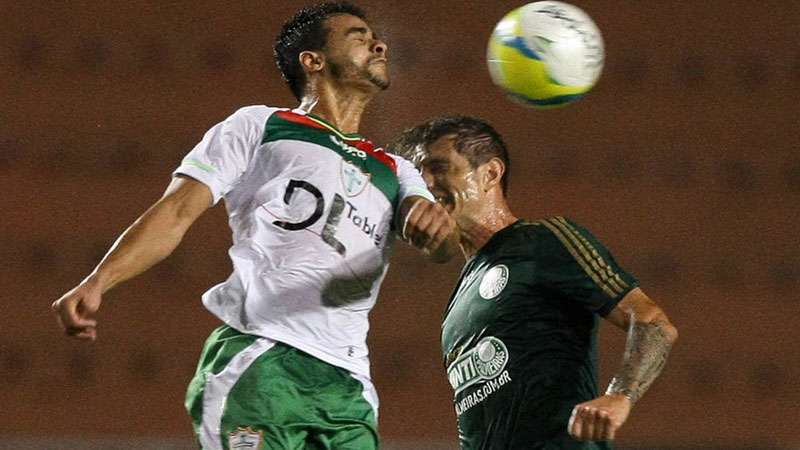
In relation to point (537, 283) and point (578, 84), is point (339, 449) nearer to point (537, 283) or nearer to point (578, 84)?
point (537, 283)

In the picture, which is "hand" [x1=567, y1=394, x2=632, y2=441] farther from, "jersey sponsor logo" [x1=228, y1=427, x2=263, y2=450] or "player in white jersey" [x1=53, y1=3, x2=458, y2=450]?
"jersey sponsor logo" [x1=228, y1=427, x2=263, y2=450]

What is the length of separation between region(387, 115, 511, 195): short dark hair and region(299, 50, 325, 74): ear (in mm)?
559

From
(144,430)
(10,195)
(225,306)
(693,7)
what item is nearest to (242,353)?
(225,306)

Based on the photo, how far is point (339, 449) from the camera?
10.3 ft

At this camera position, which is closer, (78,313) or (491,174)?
(78,313)

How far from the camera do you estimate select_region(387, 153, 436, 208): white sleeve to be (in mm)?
3387

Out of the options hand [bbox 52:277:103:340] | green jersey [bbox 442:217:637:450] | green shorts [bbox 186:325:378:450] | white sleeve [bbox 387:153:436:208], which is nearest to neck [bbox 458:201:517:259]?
green jersey [bbox 442:217:637:450]

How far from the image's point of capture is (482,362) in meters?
3.69

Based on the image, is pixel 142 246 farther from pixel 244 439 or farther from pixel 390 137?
pixel 390 137

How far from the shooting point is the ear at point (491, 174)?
13.6 feet

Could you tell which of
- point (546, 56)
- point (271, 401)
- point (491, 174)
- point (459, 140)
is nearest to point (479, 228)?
point (491, 174)

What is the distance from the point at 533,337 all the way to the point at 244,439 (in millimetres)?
940

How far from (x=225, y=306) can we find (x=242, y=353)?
0.16m

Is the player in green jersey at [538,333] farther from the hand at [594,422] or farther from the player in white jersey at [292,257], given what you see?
the player in white jersey at [292,257]
